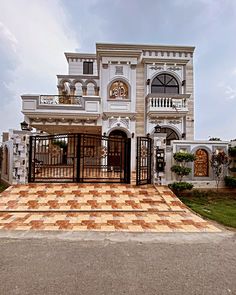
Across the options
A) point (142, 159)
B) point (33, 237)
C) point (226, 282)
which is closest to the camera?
point (226, 282)

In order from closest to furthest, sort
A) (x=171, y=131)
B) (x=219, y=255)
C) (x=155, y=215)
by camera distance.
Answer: (x=219, y=255)
(x=155, y=215)
(x=171, y=131)

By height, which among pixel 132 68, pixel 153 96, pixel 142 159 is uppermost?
pixel 132 68

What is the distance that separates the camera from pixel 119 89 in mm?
12711

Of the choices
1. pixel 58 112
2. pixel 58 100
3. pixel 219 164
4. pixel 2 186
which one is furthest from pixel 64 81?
pixel 219 164

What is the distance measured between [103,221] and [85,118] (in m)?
8.16

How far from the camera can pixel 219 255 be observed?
3119mm

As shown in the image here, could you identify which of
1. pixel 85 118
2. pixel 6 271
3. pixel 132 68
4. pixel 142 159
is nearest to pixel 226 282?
pixel 6 271

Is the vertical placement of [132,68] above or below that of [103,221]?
above

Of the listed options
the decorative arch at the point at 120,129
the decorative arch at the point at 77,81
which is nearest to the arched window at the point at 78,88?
the decorative arch at the point at 77,81

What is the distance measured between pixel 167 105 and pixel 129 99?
233cm

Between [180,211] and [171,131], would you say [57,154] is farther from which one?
[171,131]

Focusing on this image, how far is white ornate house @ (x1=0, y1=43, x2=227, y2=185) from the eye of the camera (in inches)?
464

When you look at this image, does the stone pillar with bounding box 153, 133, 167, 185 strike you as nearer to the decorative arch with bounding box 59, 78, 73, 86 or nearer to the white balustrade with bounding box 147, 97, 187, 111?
the white balustrade with bounding box 147, 97, 187, 111

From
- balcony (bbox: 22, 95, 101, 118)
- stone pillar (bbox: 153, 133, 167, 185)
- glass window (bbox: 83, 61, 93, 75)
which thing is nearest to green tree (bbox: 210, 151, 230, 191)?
stone pillar (bbox: 153, 133, 167, 185)
